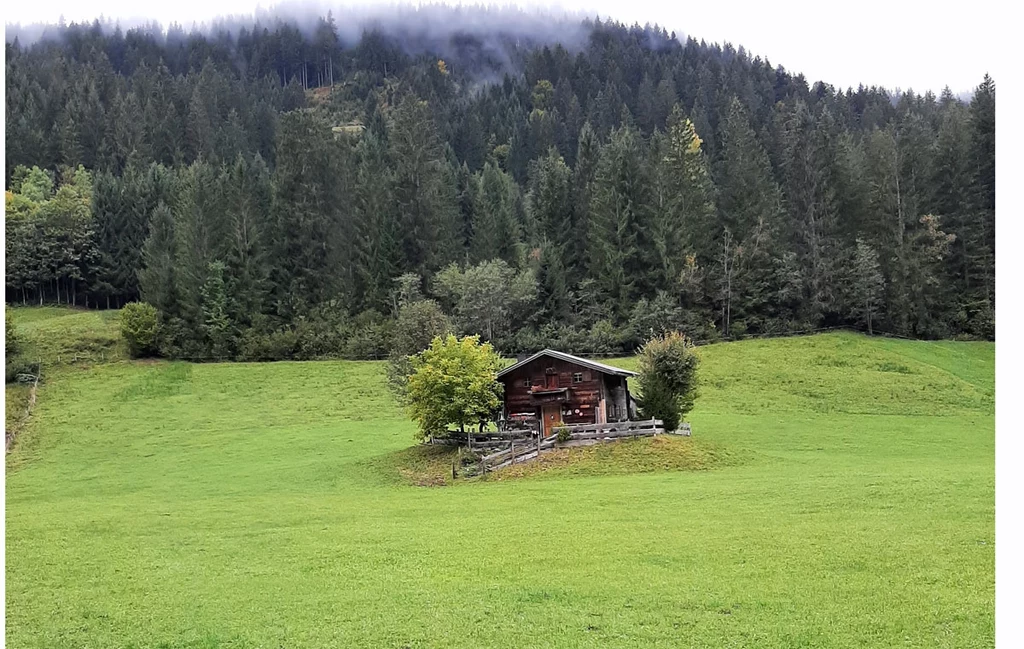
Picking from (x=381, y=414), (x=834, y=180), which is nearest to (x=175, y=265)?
(x=381, y=414)

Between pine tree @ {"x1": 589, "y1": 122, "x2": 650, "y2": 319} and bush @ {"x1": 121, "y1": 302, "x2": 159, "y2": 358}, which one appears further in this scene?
pine tree @ {"x1": 589, "y1": 122, "x2": 650, "y2": 319}

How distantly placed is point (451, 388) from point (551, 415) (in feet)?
21.6

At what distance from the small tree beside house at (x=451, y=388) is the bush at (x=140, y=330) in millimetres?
39049

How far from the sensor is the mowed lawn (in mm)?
13594

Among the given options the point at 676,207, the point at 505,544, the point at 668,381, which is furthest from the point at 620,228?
the point at 505,544

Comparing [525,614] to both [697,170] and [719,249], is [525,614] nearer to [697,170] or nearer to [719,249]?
[719,249]

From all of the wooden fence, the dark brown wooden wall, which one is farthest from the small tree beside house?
the dark brown wooden wall

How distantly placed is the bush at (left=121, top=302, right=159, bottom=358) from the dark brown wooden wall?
3996cm

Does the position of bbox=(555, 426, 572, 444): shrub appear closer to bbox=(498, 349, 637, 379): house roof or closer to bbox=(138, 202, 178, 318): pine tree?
bbox=(498, 349, 637, 379): house roof

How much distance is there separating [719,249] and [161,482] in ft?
190

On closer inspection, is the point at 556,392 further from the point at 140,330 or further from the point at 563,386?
the point at 140,330

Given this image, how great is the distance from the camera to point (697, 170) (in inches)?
3211

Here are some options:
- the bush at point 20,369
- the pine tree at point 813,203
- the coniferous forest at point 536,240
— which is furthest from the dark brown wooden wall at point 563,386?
the pine tree at point 813,203

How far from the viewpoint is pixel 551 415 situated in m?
40.2
